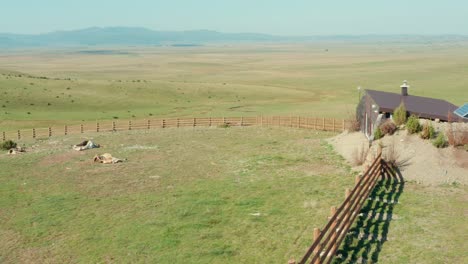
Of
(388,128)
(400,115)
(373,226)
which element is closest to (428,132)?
(400,115)

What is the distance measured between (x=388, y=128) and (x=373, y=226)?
483 inches

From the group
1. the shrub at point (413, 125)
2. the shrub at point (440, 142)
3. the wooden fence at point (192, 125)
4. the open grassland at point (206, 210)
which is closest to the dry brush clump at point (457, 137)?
the shrub at point (440, 142)

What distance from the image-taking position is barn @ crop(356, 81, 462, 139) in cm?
2806

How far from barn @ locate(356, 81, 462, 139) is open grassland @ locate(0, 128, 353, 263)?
128 inches

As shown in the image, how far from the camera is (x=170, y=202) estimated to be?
794 inches

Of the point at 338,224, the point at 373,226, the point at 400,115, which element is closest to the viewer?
the point at 338,224

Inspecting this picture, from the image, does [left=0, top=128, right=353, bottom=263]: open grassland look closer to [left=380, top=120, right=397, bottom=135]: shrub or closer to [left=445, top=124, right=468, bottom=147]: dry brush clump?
[left=380, top=120, right=397, bottom=135]: shrub

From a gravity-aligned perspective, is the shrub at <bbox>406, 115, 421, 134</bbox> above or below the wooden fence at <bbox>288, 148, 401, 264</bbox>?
above

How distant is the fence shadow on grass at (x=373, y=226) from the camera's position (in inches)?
558

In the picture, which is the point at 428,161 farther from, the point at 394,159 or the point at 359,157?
the point at 359,157

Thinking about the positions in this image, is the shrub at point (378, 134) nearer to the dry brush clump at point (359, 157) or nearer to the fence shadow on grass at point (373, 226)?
the dry brush clump at point (359, 157)

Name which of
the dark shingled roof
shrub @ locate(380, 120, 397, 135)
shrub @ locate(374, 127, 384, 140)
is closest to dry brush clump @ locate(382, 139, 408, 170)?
shrub @ locate(380, 120, 397, 135)

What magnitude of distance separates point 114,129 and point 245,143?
1505 centimetres

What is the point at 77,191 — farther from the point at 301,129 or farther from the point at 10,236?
the point at 301,129
